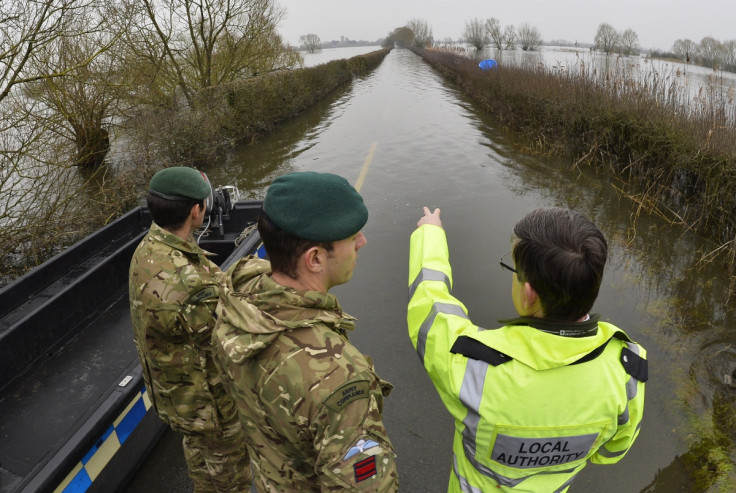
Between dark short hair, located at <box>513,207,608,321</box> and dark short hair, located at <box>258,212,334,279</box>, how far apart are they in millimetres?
646

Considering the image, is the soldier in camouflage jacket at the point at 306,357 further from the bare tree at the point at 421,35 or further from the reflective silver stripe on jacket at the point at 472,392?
the bare tree at the point at 421,35

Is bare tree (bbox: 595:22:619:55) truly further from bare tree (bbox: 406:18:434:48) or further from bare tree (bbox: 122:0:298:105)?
bare tree (bbox: 406:18:434:48)

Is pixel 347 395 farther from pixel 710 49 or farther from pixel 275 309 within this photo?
pixel 710 49

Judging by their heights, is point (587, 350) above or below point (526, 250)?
below

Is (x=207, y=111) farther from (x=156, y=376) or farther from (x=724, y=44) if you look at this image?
(x=724, y=44)

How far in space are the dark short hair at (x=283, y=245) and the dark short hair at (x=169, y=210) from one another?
120 centimetres

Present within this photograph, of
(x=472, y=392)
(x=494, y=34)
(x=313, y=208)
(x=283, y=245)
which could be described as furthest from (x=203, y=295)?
(x=494, y=34)

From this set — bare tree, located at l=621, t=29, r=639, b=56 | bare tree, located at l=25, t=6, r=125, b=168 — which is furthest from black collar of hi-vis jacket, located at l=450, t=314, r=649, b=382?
bare tree, located at l=621, t=29, r=639, b=56

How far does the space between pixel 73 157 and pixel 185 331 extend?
6293mm

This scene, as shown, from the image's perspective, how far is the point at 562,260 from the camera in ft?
4.08

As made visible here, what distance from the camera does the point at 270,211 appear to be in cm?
128

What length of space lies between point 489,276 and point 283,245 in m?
Result: 4.85

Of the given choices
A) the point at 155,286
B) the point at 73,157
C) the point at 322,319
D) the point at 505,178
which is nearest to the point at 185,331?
the point at 155,286

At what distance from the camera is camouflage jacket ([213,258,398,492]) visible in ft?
3.92
